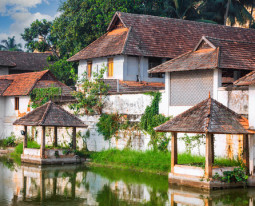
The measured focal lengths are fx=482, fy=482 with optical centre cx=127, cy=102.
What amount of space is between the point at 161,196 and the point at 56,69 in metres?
24.4

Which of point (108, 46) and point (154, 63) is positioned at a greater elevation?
point (108, 46)

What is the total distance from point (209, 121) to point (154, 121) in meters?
5.84

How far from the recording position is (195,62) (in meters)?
19.7

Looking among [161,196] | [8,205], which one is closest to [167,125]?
[161,196]

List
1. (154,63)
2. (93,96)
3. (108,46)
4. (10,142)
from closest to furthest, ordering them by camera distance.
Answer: (93,96)
(154,63)
(108,46)
(10,142)

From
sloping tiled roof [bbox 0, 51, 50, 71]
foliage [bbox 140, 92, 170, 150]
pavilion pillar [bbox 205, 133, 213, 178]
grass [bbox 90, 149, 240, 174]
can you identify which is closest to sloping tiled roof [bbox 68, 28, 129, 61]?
foliage [bbox 140, 92, 170, 150]

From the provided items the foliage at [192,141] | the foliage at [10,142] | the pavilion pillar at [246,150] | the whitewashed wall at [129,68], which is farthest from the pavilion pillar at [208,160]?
the foliage at [10,142]

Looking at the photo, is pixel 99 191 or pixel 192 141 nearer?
pixel 99 191

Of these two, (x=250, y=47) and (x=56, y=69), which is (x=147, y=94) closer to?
(x=250, y=47)

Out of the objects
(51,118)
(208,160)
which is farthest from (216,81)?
(51,118)

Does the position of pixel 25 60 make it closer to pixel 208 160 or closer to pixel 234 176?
pixel 208 160

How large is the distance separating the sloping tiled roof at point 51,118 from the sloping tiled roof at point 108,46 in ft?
20.8

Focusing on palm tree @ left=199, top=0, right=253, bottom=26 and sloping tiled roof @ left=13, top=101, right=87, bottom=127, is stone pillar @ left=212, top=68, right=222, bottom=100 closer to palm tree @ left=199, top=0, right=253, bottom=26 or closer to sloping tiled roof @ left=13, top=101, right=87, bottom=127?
sloping tiled roof @ left=13, top=101, right=87, bottom=127

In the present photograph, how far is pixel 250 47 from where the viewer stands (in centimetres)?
2073
